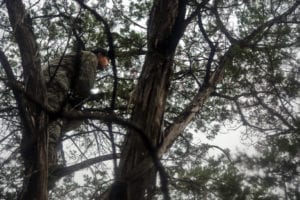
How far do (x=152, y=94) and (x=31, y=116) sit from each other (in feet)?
3.18

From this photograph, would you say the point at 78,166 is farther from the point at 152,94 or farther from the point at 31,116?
the point at 152,94

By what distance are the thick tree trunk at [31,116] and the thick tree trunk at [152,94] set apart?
0.68 meters

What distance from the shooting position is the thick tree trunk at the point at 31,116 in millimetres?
2959

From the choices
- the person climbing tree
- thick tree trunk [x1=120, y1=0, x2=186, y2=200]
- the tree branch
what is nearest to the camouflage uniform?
the person climbing tree

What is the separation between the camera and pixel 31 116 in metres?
3.12

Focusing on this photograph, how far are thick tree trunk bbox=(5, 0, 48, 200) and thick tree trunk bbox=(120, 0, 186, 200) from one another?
68 centimetres

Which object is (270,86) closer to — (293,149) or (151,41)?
(293,149)

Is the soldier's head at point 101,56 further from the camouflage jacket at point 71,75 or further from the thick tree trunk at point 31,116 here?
the thick tree trunk at point 31,116

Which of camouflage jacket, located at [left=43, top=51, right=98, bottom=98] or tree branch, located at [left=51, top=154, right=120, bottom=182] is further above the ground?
camouflage jacket, located at [left=43, top=51, right=98, bottom=98]

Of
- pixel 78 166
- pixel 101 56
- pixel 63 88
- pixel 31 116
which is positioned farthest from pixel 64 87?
pixel 31 116

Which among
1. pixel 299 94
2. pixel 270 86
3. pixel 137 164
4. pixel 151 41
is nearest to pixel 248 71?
pixel 270 86

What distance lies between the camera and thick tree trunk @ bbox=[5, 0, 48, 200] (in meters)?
2.96

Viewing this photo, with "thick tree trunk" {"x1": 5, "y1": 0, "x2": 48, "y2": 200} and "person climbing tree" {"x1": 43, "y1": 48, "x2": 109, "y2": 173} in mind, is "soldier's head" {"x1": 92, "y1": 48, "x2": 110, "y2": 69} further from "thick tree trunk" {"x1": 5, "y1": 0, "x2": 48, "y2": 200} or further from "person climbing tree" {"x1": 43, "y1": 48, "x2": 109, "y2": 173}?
"thick tree trunk" {"x1": 5, "y1": 0, "x2": 48, "y2": 200}

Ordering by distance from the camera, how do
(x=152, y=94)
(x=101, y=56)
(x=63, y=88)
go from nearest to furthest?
(x=152, y=94) < (x=63, y=88) < (x=101, y=56)
